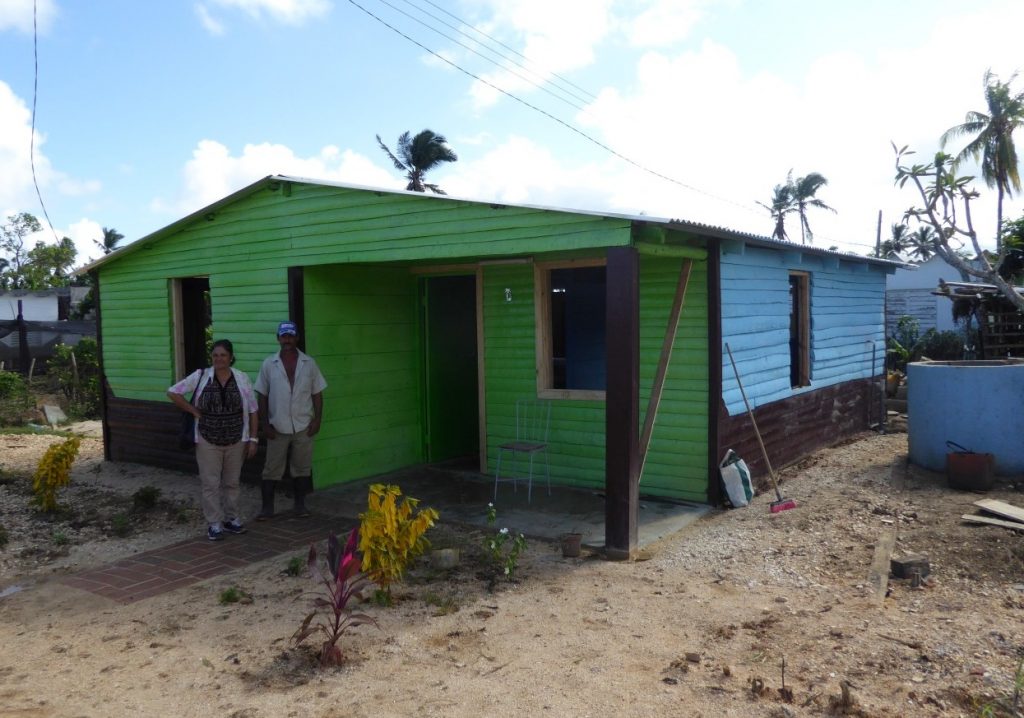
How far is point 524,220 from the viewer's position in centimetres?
604

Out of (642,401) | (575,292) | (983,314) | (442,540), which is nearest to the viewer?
(442,540)

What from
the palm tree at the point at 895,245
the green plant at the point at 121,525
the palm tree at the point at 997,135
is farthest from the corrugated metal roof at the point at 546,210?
the palm tree at the point at 895,245

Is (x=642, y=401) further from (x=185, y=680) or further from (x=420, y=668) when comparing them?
(x=185, y=680)

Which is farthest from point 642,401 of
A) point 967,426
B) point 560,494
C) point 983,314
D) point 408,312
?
point 983,314

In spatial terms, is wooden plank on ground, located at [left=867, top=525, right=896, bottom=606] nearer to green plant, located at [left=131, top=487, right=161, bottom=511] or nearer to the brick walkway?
the brick walkway

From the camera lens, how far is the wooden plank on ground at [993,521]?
6098mm

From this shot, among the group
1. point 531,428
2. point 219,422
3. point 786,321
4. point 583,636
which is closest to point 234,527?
point 219,422

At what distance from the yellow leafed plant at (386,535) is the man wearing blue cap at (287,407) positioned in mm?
2546

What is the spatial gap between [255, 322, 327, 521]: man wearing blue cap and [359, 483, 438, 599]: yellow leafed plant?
2.55 meters

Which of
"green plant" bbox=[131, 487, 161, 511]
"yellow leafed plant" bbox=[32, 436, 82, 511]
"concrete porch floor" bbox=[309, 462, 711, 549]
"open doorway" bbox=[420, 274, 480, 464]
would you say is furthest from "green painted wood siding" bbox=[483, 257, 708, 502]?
"yellow leafed plant" bbox=[32, 436, 82, 511]

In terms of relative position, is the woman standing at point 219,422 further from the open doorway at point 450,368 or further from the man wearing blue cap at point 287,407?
the open doorway at point 450,368

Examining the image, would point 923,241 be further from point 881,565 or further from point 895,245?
point 881,565

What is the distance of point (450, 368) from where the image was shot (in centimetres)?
941

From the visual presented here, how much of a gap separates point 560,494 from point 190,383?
3473 mm
